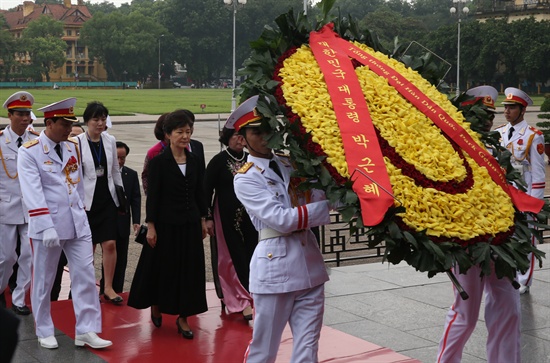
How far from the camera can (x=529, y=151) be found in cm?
775

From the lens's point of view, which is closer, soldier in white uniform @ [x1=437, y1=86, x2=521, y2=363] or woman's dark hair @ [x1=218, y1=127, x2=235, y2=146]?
soldier in white uniform @ [x1=437, y1=86, x2=521, y2=363]

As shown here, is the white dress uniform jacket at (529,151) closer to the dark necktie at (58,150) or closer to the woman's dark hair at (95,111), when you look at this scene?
the woman's dark hair at (95,111)

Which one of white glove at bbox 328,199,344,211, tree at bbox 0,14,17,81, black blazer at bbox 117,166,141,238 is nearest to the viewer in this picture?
white glove at bbox 328,199,344,211

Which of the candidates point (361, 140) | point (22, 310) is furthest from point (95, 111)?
point (361, 140)

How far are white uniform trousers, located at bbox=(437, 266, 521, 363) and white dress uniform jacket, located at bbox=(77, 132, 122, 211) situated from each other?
10.6ft

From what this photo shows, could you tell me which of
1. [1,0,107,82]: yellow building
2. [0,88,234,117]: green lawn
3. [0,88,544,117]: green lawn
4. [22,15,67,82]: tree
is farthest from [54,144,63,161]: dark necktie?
[1,0,107,82]: yellow building

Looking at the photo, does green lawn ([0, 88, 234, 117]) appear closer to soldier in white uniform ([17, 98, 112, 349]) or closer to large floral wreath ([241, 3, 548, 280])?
soldier in white uniform ([17, 98, 112, 349])

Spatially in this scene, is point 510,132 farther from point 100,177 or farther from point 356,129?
point 356,129

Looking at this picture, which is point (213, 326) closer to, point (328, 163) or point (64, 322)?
point (64, 322)

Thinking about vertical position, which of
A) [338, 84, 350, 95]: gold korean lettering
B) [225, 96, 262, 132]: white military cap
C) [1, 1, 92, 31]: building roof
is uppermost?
[1, 1, 92, 31]: building roof

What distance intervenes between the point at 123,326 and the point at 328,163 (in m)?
3.16

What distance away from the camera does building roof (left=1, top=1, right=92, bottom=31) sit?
4451 inches

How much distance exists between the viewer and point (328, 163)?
4230 millimetres

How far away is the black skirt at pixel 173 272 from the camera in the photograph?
21.2ft
